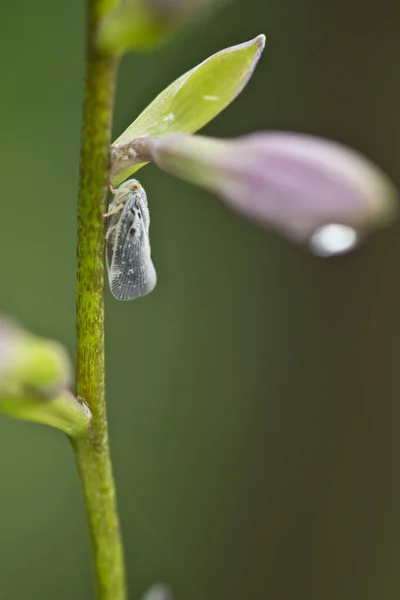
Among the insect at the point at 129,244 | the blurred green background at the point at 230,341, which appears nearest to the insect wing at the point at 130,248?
the insect at the point at 129,244

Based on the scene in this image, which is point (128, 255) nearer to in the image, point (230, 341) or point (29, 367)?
point (29, 367)

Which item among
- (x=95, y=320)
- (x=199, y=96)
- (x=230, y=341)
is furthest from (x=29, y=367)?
(x=230, y=341)

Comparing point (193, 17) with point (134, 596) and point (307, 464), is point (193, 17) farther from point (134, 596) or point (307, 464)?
point (307, 464)

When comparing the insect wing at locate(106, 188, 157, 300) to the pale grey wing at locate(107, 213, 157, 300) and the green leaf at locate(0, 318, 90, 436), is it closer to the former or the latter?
the pale grey wing at locate(107, 213, 157, 300)

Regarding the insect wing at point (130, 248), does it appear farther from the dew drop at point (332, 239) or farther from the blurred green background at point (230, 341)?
the blurred green background at point (230, 341)

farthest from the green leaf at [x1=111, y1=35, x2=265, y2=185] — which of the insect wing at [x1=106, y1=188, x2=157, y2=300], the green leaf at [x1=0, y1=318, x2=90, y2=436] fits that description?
the green leaf at [x1=0, y1=318, x2=90, y2=436]

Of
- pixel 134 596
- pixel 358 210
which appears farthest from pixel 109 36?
pixel 134 596
